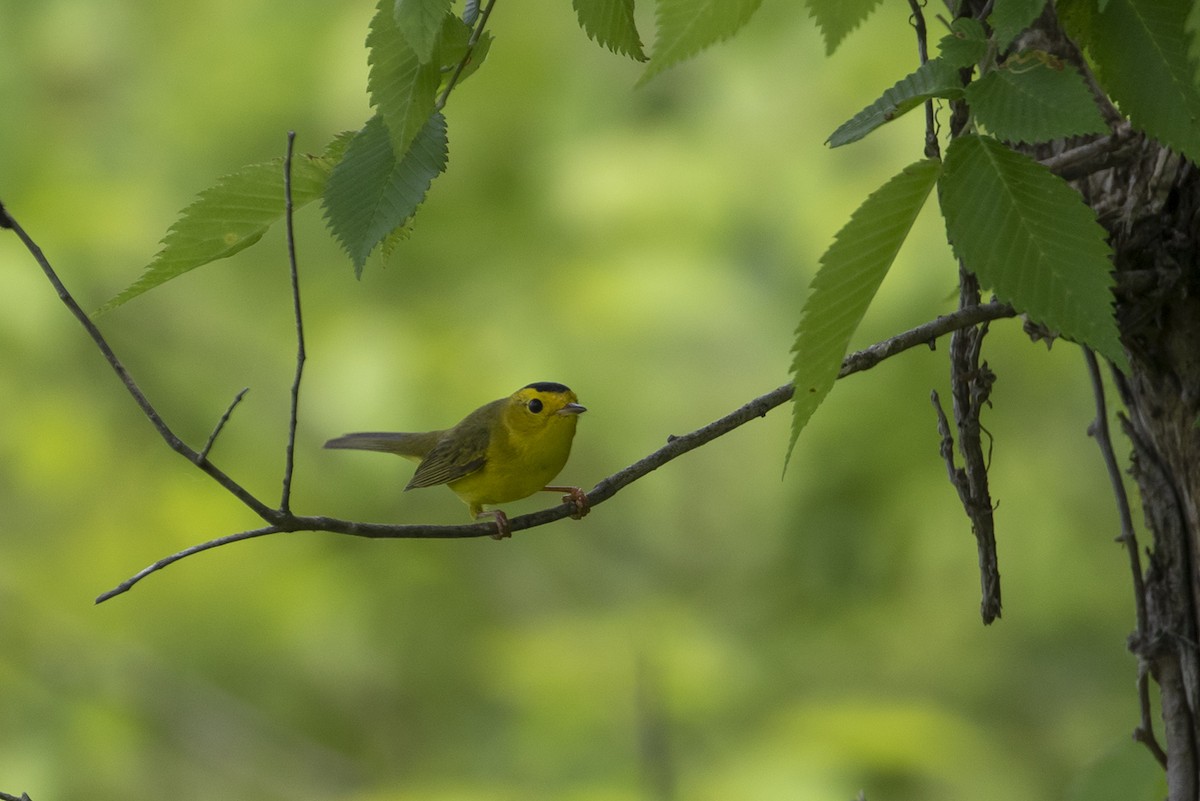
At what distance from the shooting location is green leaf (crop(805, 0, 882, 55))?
1.93 m

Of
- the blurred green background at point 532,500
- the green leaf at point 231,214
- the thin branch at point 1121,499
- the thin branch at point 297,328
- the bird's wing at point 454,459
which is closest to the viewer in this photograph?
the thin branch at point 297,328

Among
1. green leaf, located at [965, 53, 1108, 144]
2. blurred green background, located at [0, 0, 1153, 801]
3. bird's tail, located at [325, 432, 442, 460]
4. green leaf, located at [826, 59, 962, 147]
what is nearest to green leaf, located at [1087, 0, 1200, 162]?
green leaf, located at [965, 53, 1108, 144]

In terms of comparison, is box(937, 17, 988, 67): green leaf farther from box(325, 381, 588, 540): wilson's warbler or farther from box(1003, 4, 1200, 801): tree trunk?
box(325, 381, 588, 540): wilson's warbler

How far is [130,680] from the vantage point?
6586mm

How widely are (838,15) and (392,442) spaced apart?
3123mm

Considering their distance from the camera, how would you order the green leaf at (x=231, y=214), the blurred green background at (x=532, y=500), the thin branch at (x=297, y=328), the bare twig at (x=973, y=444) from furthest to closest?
the blurred green background at (x=532, y=500)
the bare twig at (x=973, y=444)
the green leaf at (x=231, y=214)
the thin branch at (x=297, y=328)

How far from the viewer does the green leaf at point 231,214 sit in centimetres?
164

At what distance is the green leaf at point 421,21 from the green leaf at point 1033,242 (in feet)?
1.99

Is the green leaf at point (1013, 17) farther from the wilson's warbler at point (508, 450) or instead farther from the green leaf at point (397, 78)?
the wilson's warbler at point (508, 450)

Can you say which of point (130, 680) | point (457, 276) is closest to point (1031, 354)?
point (457, 276)

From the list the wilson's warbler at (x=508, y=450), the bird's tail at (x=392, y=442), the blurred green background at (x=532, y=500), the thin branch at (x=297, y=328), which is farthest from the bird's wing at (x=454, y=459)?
the thin branch at (x=297, y=328)

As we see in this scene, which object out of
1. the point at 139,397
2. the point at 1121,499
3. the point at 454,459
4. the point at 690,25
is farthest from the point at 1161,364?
the point at 454,459

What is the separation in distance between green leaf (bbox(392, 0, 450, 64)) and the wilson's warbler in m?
2.28

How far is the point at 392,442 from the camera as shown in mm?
4707
